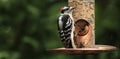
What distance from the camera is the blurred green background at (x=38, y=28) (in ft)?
21.7

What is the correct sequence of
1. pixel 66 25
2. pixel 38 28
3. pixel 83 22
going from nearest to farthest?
pixel 66 25 → pixel 83 22 → pixel 38 28

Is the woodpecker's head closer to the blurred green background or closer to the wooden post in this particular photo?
the wooden post

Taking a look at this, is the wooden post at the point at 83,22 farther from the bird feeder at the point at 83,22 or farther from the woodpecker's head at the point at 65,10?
the woodpecker's head at the point at 65,10

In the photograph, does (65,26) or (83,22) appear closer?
(65,26)

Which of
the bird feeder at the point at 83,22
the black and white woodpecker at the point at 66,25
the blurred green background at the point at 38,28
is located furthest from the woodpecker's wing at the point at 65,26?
the blurred green background at the point at 38,28

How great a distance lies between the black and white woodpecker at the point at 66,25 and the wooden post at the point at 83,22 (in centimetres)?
23

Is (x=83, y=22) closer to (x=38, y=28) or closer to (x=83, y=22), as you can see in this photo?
(x=83, y=22)

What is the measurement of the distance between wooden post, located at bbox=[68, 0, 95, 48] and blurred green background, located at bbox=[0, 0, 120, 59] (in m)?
1.17

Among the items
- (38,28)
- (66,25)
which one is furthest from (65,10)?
(38,28)

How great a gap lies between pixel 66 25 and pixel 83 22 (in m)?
0.36

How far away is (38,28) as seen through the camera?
7.00 m

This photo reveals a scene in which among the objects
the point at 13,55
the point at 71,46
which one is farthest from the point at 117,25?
the point at 71,46

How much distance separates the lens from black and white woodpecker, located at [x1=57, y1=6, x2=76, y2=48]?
16.4 feet

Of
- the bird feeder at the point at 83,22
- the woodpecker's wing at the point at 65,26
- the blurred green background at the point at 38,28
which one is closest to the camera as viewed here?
the woodpecker's wing at the point at 65,26
